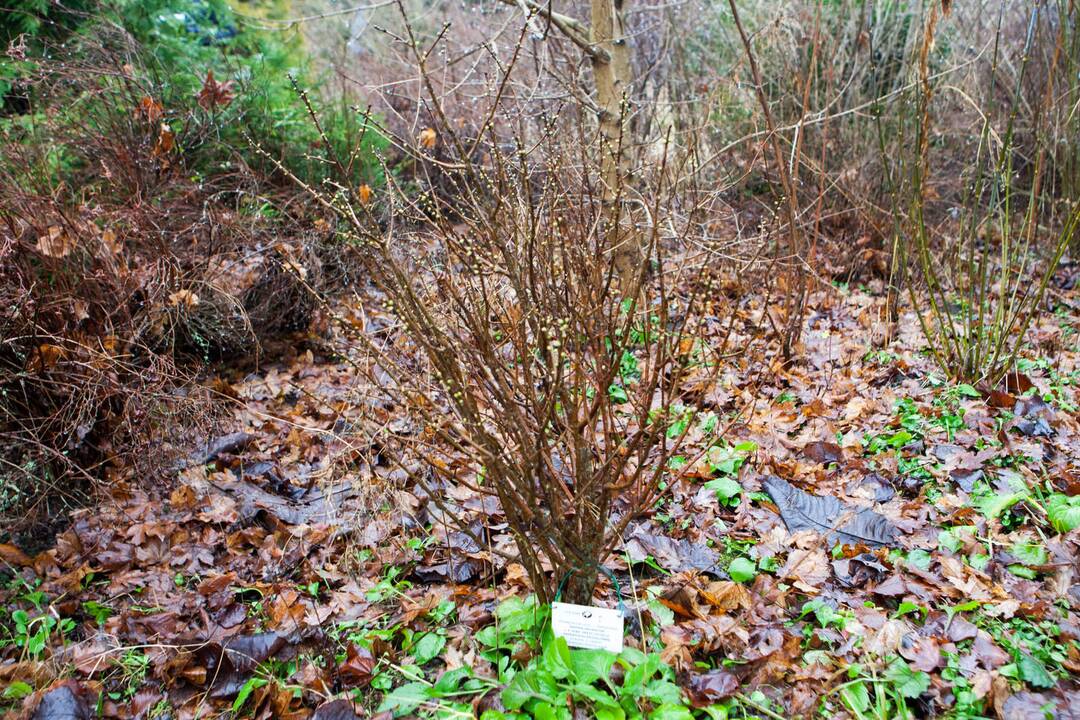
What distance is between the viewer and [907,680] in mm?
2250

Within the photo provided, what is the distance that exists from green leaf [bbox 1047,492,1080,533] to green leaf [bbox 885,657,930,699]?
3.21 feet

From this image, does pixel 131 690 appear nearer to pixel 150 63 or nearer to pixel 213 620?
pixel 213 620

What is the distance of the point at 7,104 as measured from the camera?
592 centimetres

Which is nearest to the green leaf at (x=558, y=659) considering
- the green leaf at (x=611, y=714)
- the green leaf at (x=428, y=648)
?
the green leaf at (x=611, y=714)

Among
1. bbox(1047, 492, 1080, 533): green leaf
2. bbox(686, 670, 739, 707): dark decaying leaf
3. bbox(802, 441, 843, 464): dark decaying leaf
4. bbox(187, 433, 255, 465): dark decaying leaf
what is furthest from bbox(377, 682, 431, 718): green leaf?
bbox(1047, 492, 1080, 533): green leaf

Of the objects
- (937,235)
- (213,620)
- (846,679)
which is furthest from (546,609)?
(937,235)

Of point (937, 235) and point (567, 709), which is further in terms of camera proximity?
point (937, 235)

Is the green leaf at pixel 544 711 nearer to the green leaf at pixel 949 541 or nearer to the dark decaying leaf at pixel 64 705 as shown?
the dark decaying leaf at pixel 64 705

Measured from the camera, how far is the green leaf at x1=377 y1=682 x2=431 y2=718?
92.0 inches

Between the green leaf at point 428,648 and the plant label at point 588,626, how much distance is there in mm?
563

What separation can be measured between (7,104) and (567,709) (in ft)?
21.6

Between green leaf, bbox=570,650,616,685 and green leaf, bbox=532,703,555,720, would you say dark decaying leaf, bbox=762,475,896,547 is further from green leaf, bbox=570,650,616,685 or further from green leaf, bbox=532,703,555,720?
green leaf, bbox=532,703,555,720

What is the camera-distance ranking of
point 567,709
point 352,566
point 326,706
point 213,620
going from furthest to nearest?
point 352,566 < point 213,620 < point 326,706 < point 567,709

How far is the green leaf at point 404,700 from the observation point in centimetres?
234
